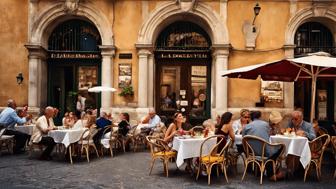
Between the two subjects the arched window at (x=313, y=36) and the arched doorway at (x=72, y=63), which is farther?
the arched doorway at (x=72, y=63)

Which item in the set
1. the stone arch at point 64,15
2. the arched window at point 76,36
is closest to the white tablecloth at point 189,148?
the stone arch at point 64,15

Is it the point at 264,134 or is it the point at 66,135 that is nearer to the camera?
the point at 264,134

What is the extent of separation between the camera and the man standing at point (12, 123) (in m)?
10.1

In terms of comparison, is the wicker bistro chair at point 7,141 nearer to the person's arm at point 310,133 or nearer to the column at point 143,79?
the column at point 143,79

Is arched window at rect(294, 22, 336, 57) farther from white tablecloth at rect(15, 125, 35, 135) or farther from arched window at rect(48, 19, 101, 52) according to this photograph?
white tablecloth at rect(15, 125, 35, 135)

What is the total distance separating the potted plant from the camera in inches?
547

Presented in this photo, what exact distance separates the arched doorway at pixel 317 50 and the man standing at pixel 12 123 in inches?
416

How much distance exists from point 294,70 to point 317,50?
241 inches

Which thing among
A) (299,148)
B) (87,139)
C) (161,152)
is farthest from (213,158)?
(87,139)

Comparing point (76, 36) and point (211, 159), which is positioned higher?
point (76, 36)

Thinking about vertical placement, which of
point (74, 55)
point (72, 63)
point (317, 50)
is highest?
point (317, 50)

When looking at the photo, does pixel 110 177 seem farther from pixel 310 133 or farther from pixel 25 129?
pixel 25 129

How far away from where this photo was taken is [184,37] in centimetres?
1497

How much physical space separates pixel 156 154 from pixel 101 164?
180cm
